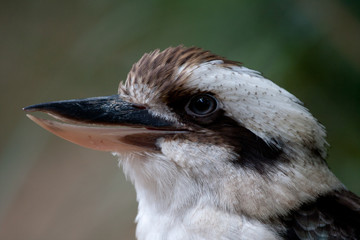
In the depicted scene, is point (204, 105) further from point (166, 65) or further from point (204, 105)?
point (166, 65)

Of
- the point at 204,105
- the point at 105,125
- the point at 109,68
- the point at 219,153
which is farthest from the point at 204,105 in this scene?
the point at 109,68

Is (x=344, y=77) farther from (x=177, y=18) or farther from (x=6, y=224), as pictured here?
(x=6, y=224)

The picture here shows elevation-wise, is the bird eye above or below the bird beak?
above

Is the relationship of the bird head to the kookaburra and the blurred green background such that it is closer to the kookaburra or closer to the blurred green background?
the kookaburra

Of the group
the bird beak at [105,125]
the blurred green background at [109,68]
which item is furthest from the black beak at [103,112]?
the blurred green background at [109,68]

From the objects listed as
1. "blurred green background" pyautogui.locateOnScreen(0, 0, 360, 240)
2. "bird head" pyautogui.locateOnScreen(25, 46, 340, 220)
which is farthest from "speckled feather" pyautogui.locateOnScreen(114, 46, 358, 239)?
"blurred green background" pyautogui.locateOnScreen(0, 0, 360, 240)

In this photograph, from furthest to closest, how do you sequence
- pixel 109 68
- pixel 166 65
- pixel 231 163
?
pixel 109 68
pixel 166 65
pixel 231 163
